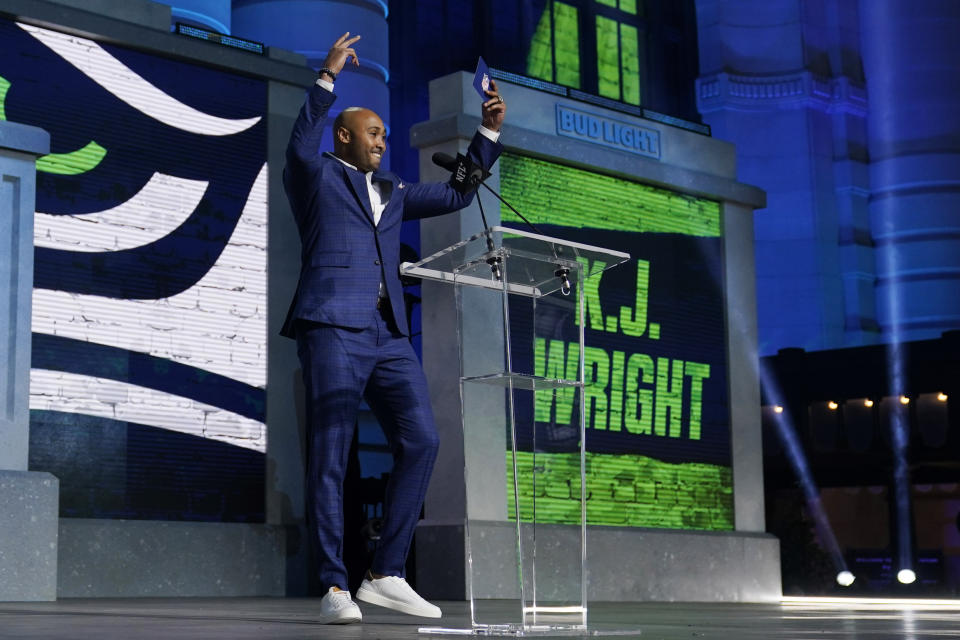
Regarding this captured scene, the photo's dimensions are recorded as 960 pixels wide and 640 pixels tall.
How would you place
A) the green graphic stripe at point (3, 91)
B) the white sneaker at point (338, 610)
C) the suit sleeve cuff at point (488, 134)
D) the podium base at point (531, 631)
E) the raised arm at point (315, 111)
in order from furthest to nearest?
1. the green graphic stripe at point (3, 91)
2. the suit sleeve cuff at point (488, 134)
3. the raised arm at point (315, 111)
4. the white sneaker at point (338, 610)
5. the podium base at point (531, 631)

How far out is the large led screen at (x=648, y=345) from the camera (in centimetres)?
805

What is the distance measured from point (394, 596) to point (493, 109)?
1.36 m

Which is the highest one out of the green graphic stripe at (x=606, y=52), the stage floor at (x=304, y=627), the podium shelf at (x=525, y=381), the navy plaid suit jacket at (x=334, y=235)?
the green graphic stripe at (x=606, y=52)

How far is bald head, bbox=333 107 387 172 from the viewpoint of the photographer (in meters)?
3.97

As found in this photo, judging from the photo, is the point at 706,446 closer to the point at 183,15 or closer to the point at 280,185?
the point at 280,185

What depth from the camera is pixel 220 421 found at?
724cm

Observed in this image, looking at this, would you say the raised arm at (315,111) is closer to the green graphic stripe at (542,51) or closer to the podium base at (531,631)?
the podium base at (531,631)

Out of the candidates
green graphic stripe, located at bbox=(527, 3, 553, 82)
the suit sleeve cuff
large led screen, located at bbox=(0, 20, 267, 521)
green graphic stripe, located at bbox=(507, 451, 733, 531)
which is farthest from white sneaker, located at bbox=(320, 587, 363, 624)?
green graphic stripe, located at bbox=(527, 3, 553, 82)

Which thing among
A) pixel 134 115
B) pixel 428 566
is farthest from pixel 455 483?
pixel 134 115

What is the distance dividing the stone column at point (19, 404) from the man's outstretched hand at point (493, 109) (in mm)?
2939

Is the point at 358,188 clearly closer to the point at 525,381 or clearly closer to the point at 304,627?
the point at 525,381

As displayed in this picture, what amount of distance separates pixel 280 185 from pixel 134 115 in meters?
0.91

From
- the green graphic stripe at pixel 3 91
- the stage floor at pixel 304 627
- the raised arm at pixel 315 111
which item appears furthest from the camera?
the green graphic stripe at pixel 3 91

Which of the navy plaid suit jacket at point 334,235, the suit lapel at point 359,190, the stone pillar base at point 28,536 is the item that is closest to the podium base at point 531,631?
the navy plaid suit jacket at point 334,235
